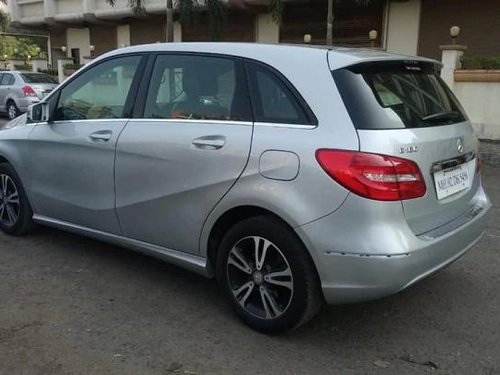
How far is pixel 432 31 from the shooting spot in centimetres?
1536

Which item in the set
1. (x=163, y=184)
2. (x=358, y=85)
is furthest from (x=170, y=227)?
(x=358, y=85)

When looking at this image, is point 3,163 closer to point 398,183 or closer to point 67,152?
point 67,152

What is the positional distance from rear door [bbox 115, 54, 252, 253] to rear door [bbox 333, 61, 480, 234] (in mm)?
691

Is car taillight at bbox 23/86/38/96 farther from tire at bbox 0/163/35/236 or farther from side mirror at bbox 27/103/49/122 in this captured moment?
side mirror at bbox 27/103/49/122

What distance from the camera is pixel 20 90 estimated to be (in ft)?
53.2

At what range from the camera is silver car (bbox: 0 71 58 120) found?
52.7 ft

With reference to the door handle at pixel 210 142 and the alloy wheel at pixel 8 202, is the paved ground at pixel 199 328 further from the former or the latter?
the door handle at pixel 210 142

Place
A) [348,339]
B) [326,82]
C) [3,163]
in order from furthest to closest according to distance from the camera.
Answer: [3,163], [348,339], [326,82]

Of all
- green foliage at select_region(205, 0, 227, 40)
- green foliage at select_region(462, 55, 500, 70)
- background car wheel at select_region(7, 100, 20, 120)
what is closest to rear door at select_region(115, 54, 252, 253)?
green foliage at select_region(462, 55, 500, 70)

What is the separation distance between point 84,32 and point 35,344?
24.5 metres

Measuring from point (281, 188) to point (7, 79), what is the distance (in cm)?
1617

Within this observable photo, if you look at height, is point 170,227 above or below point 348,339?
above

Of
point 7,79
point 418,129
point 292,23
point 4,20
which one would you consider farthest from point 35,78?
point 418,129

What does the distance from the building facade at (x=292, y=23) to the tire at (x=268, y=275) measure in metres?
13.3
